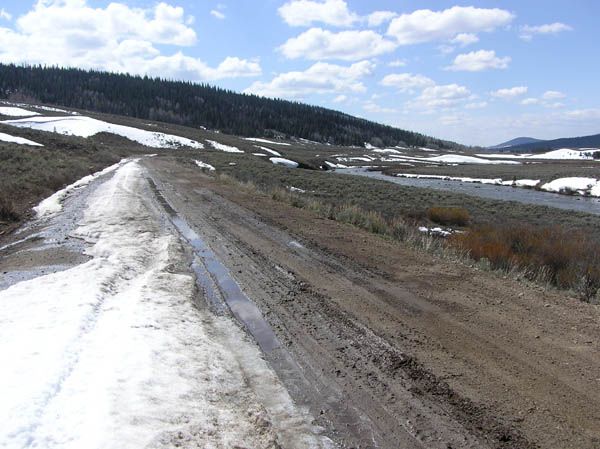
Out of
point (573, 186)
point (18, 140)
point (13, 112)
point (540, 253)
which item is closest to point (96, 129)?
point (13, 112)

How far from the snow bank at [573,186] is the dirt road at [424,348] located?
138 ft

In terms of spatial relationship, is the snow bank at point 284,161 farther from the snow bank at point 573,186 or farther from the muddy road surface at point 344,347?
the muddy road surface at point 344,347

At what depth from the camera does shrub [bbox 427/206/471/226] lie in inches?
917

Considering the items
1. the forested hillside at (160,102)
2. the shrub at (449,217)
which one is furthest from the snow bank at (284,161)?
the forested hillside at (160,102)

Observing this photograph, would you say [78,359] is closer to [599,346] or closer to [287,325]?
[287,325]

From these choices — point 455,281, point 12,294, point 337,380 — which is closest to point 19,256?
point 12,294

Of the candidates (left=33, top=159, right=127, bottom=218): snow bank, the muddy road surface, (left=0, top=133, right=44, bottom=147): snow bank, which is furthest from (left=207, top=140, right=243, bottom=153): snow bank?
the muddy road surface

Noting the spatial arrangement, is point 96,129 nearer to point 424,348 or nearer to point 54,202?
point 54,202

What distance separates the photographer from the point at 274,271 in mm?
8680

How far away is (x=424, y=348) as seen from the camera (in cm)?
547

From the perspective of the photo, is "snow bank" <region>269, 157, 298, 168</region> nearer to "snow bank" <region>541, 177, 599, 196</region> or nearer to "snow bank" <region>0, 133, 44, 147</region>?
"snow bank" <region>541, 177, 599, 196</region>

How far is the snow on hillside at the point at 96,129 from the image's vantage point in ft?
234

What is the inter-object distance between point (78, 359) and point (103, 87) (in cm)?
19426

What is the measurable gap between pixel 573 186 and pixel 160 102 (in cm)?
15061
